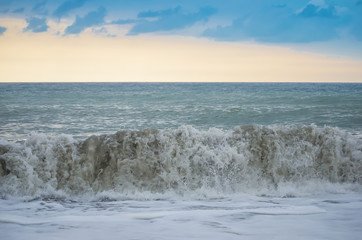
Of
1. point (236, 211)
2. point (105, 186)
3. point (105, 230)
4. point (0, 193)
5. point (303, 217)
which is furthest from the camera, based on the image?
point (105, 186)

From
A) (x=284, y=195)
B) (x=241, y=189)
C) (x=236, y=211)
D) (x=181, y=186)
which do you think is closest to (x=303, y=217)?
(x=236, y=211)

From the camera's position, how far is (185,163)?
589cm

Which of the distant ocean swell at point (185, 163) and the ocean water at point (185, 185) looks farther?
the distant ocean swell at point (185, 163)

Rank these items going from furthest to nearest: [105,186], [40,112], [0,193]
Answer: [40,112]
[105,186]
[0,193]

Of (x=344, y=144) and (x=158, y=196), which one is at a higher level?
(x=344, y=144)

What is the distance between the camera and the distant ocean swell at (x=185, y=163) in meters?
5.43

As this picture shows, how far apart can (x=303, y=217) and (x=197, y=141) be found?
9.07 ft

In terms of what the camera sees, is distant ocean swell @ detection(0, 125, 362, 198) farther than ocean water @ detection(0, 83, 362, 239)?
Yes

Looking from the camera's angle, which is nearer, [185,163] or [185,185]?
[185,185]

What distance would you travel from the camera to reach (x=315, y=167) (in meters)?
6.10

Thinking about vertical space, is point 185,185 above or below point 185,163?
below

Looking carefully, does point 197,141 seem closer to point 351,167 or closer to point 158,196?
point 158,196

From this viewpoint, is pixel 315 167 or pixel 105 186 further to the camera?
pixel 315 167

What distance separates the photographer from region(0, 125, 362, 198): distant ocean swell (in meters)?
5.43
